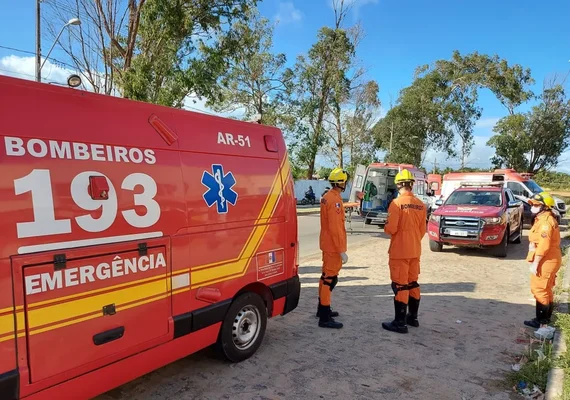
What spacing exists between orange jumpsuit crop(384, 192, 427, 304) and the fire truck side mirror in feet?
11.2

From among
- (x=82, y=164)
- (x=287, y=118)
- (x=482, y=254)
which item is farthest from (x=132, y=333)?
(x=287, y=118)

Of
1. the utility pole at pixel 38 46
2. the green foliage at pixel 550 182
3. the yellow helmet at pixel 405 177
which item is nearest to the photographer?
the yellow helmet at pixel 405 177

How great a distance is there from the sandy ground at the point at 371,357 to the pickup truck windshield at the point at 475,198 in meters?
4.24

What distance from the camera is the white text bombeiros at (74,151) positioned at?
96.2 inches

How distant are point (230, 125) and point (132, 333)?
2.07 m

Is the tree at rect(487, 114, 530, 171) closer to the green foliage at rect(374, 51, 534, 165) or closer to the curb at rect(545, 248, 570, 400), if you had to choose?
the green foliage at rect(374, 51, 534, 165)

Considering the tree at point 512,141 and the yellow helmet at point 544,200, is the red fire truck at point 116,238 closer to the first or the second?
the yellow helmet at point 544,200

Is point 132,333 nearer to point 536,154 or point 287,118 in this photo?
point 287,118

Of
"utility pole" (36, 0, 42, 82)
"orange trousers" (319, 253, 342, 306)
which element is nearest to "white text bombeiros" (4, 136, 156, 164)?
"orange trousers" (319, 253, 342, 306)

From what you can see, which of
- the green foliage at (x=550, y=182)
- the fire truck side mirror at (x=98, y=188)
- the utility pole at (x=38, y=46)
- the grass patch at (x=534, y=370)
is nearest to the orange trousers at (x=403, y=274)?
the grass patch at (x=534, y=370)

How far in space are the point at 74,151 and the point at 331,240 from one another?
3.27m

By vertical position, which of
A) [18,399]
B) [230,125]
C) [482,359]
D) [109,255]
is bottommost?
[482,359]

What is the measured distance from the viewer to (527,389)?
384cm

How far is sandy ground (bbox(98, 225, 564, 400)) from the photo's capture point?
12.5ft
